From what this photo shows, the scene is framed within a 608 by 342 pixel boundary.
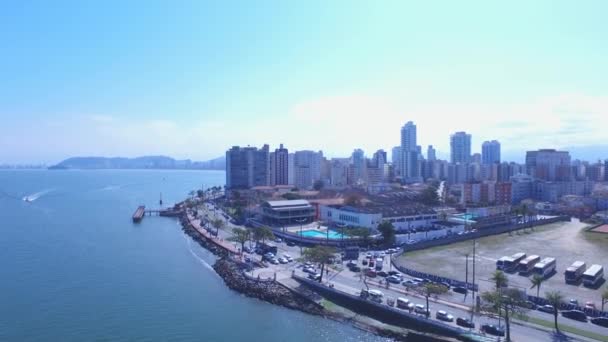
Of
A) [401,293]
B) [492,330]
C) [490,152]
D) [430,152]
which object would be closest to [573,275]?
[401,293]

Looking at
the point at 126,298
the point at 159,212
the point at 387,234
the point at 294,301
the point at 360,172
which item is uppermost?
the point at 360,172

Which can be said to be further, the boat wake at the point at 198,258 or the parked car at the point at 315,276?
the boat wake at the point at 198,258

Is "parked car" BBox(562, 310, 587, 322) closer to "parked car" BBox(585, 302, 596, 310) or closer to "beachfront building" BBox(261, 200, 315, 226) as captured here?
"parked car" BBox(585, 302, 596, 310)

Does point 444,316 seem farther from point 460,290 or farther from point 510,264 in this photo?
point 510,264

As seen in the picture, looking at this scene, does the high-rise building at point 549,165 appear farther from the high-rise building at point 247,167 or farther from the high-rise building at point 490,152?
the high-rise building at point 247,167

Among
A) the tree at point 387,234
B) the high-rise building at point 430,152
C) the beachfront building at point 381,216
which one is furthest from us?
the high-rise building at point 430,152

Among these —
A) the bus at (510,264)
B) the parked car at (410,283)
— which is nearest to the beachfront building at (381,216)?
A: the bus at (510,264)

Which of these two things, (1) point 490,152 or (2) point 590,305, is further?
(1) point 490,152
